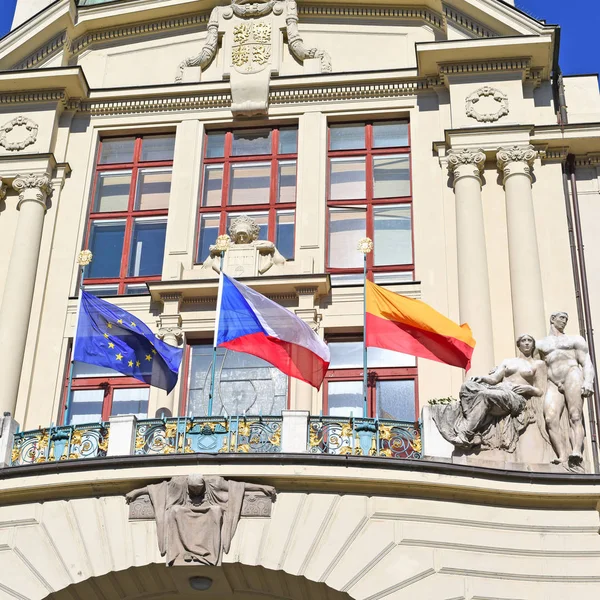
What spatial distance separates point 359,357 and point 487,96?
5203 mm

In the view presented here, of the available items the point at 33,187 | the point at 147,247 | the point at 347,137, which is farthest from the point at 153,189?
the point at 347,137

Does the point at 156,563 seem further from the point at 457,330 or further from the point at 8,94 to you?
the point at 8,94

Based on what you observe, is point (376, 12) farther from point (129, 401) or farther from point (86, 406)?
point (86, 406)

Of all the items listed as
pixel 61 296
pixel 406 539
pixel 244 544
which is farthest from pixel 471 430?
pixel 61 296

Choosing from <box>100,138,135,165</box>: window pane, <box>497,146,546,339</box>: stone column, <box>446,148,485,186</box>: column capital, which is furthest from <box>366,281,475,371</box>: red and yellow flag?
<box>100,138,135,165</box>: window pane

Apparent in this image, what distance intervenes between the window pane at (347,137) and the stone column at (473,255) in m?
2.00

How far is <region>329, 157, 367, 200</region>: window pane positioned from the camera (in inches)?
869

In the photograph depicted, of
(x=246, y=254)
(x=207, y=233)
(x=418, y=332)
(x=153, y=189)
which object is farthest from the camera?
(x=153, y=189)

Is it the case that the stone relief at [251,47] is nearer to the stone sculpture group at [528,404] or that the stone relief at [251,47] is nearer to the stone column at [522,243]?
the stone column at [522,243]

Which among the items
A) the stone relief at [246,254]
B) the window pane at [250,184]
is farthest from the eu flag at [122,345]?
the window pane at [250,184]

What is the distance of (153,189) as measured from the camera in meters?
22.6

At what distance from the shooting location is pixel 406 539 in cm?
A: 1580

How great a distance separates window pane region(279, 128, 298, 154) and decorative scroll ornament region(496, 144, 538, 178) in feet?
12.2

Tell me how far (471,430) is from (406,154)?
7179 millimetres
